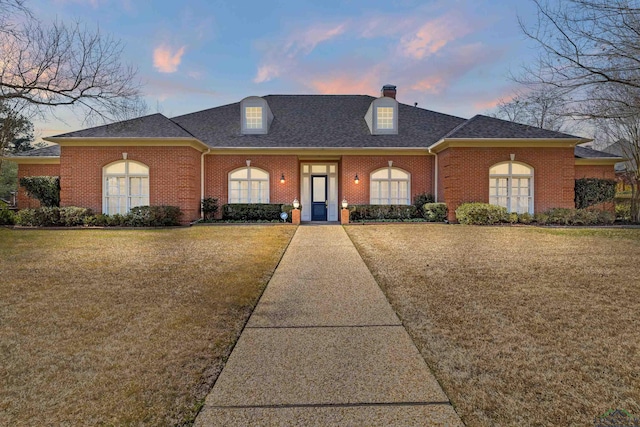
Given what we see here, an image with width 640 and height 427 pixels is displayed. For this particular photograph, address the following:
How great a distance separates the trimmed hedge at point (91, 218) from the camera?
559 inches

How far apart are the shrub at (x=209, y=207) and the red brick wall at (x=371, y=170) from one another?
6361mm

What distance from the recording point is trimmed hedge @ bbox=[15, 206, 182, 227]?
14195 millimetres

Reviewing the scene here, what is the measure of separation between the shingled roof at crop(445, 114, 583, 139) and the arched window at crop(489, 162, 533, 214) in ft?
4.32

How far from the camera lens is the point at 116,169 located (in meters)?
15.6

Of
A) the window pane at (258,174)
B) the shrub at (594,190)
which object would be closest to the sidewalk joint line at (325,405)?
the window pane at (258,174)

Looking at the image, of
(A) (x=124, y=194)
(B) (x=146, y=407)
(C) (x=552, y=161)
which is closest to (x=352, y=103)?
(C) (x=552, y=161)

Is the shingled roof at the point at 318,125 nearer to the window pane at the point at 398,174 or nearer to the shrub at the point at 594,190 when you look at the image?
the window pane at the point at 398,174

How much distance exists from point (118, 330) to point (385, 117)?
55.0 feet

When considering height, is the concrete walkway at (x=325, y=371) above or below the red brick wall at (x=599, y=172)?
below

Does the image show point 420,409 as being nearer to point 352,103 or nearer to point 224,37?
point 224,37

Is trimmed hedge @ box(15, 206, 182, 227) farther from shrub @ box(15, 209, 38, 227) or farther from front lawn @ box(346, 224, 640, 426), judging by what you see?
front lawn @ box(346, 224, 640, 426)

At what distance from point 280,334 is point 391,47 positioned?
14468mm

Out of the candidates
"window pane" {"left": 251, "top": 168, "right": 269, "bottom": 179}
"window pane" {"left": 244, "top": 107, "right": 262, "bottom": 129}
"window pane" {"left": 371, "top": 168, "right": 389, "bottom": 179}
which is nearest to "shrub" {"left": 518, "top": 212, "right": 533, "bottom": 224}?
Result: "window pane" {"left": 371, "top": 168, "right": 389, "bottom": 179}

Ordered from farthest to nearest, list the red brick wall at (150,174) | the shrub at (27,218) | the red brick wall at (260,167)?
the red brick wall at (260,167), the red brick wall at (150,174), the shrub at (27,218)
